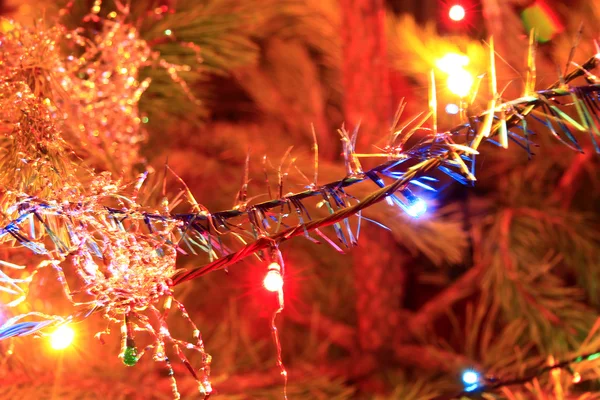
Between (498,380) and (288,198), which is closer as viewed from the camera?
(288,198)

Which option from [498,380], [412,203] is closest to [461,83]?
[412,203]

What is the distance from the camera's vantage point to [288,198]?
18 centimetres

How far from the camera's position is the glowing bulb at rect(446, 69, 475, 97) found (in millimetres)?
194

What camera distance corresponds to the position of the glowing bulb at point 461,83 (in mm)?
194

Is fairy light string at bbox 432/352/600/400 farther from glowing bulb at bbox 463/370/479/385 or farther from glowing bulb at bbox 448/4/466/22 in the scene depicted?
glowing bulb at bbox 448/4/466/22

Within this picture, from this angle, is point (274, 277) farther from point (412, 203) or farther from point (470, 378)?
point (470, 378)

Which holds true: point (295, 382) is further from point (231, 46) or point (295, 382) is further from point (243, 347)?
point (231, 46)

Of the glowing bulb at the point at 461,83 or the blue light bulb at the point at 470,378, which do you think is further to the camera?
the blue light bulb at the point at 470,378

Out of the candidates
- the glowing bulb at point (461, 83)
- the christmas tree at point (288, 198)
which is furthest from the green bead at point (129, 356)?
the glowing bulb at point (461, 83)

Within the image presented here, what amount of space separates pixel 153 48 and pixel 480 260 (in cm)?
33

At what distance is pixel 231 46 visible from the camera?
40 centimetres

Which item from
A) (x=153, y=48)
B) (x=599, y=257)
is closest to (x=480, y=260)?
(x=599, y=257)

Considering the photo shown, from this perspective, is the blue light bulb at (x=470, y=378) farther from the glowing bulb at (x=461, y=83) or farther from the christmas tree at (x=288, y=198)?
the glowing bulb at (x=461, y=83)

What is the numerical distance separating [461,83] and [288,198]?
0.25ft
